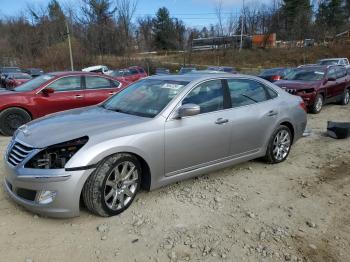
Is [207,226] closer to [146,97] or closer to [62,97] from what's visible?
[146,97]

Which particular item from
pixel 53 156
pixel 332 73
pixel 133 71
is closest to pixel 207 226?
pixel 53 156

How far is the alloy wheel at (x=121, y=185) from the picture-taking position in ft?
12.5

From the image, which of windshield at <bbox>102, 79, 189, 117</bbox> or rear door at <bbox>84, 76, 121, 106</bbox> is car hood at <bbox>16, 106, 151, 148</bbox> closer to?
windshield at <bbox>102, 79, 189, 117</bbox>

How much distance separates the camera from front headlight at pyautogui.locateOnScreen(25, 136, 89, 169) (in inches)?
139

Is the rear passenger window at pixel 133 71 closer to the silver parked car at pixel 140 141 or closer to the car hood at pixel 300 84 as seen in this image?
the car hood at pixel 300 84

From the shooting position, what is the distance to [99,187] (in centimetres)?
364

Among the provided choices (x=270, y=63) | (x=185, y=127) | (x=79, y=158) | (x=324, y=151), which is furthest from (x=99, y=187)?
(x=270, y=63)

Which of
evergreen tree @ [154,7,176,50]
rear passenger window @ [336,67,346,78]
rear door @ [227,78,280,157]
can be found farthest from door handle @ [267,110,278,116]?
evergreen tree @ [154,7,176,50]

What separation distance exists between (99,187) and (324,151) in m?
4.70

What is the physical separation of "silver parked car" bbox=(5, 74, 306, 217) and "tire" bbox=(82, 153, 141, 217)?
1cm

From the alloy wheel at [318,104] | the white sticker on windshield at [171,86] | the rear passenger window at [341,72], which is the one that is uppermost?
the white sticker on windshield at [171,86]

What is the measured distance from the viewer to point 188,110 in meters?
4.18

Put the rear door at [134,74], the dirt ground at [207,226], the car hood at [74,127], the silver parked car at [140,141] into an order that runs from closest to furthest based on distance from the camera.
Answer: the dirt ground at [207,226], the silver parked car at [140,141], the car hood at [74,127], the rear door at [134,74]

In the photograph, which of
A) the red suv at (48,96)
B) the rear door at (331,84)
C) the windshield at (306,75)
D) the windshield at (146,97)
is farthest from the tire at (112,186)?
the rear door at (331,84)
